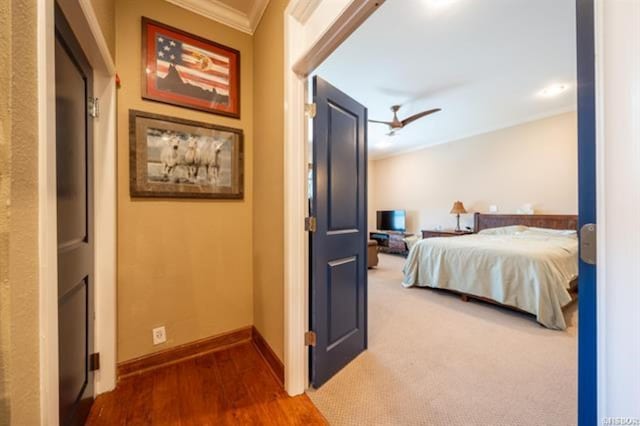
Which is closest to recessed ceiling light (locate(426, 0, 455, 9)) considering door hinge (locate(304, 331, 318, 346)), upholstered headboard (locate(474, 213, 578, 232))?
door hinge (locate(304, 331, 318, 346))

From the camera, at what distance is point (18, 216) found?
0.60m

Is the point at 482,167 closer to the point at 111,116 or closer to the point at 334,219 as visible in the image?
the point at 334,219

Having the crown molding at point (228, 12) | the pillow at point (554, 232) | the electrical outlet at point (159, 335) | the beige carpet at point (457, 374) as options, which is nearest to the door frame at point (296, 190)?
the beige carpet at point (457, 374)

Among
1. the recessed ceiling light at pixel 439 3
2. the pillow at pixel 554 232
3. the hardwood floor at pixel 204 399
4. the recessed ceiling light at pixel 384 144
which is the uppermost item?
the recessed ceiling light at pixel 439 3

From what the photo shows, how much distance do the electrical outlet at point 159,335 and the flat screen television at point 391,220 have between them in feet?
18.9

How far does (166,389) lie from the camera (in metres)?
1.50

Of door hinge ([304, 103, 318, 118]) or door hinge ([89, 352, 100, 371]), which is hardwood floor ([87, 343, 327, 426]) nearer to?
door hinge ([89, 352, 100, 371])

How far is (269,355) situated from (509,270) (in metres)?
2.60

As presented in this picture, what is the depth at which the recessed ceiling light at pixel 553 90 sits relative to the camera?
3.31 m

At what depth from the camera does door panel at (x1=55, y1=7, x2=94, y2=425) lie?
0.99m

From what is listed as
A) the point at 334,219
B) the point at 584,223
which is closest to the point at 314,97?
the point at 334,219

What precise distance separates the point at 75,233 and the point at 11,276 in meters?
0.74

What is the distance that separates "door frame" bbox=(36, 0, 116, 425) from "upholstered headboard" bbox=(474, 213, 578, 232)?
5567 mm

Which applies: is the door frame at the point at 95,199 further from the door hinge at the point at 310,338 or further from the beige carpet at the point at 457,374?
the beige carpet at the point at 457,374
